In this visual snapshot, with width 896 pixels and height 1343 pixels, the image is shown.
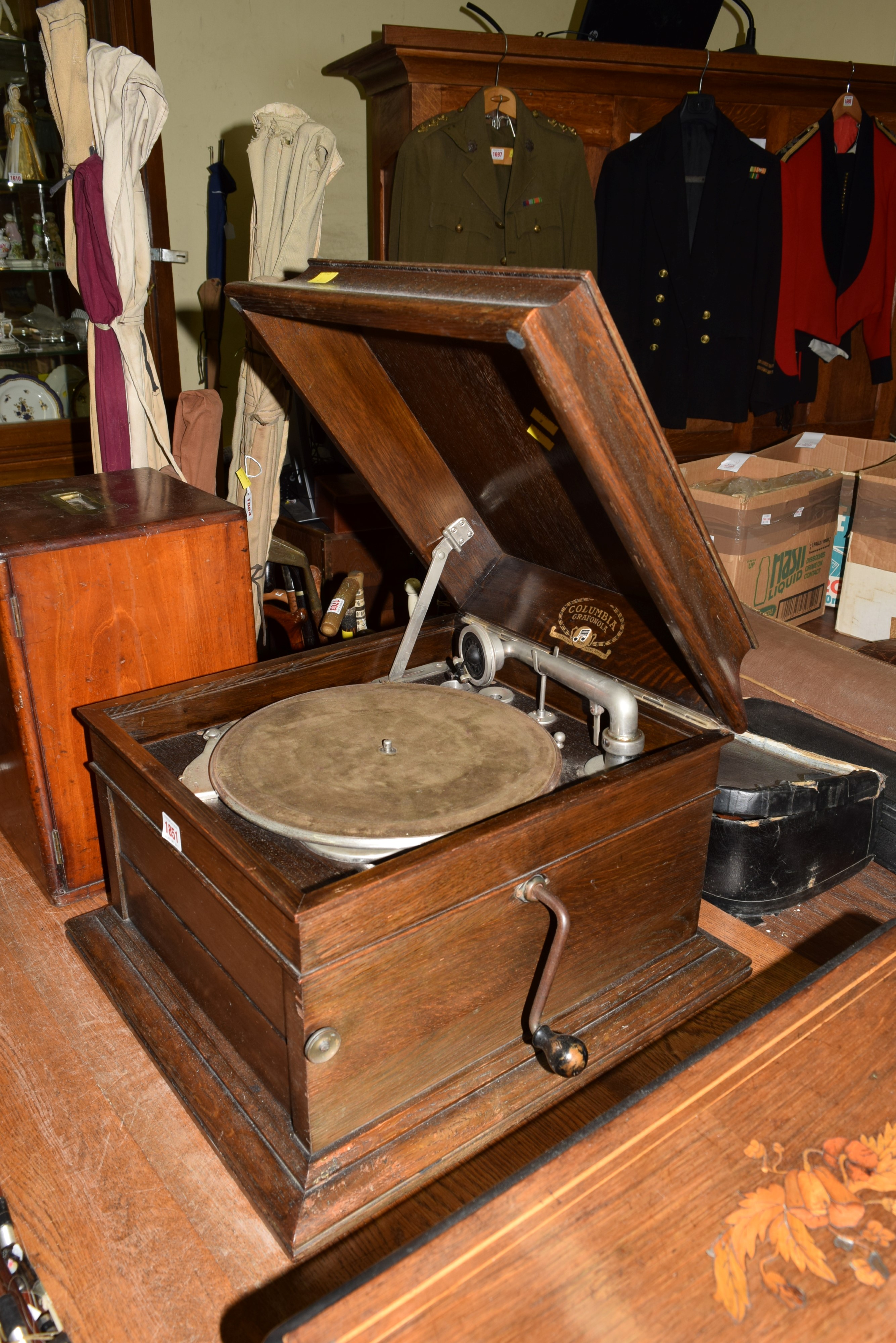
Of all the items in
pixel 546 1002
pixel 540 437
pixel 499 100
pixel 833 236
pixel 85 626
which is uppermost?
pixel 499 100

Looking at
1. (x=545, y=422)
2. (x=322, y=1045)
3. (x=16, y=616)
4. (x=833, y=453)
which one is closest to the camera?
(x=322, y=1045)

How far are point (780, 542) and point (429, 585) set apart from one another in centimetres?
123

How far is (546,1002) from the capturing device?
1.07m

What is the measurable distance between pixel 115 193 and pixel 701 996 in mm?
1952

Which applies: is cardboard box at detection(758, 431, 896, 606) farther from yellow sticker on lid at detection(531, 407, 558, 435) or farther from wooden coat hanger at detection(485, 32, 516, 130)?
yellow sticker on lid at detection(531, 407, 558, 435)

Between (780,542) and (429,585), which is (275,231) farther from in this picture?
(780,542)

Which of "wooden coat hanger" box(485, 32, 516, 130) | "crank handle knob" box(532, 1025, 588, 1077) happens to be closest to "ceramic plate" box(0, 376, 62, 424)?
"wooden coat hanger" box(485, 32, 516, 130)

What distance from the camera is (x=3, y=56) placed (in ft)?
10.3

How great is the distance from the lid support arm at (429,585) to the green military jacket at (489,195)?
195cm

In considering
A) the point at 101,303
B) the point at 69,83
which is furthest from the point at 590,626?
the point at 69,83

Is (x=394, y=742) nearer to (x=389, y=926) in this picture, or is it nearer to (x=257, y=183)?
(x=389, y=926)

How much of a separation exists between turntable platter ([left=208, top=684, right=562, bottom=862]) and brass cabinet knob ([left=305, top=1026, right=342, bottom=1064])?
0.19 m

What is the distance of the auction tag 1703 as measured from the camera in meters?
1.07

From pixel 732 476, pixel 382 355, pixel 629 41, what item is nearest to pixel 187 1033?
pixel 382 355
